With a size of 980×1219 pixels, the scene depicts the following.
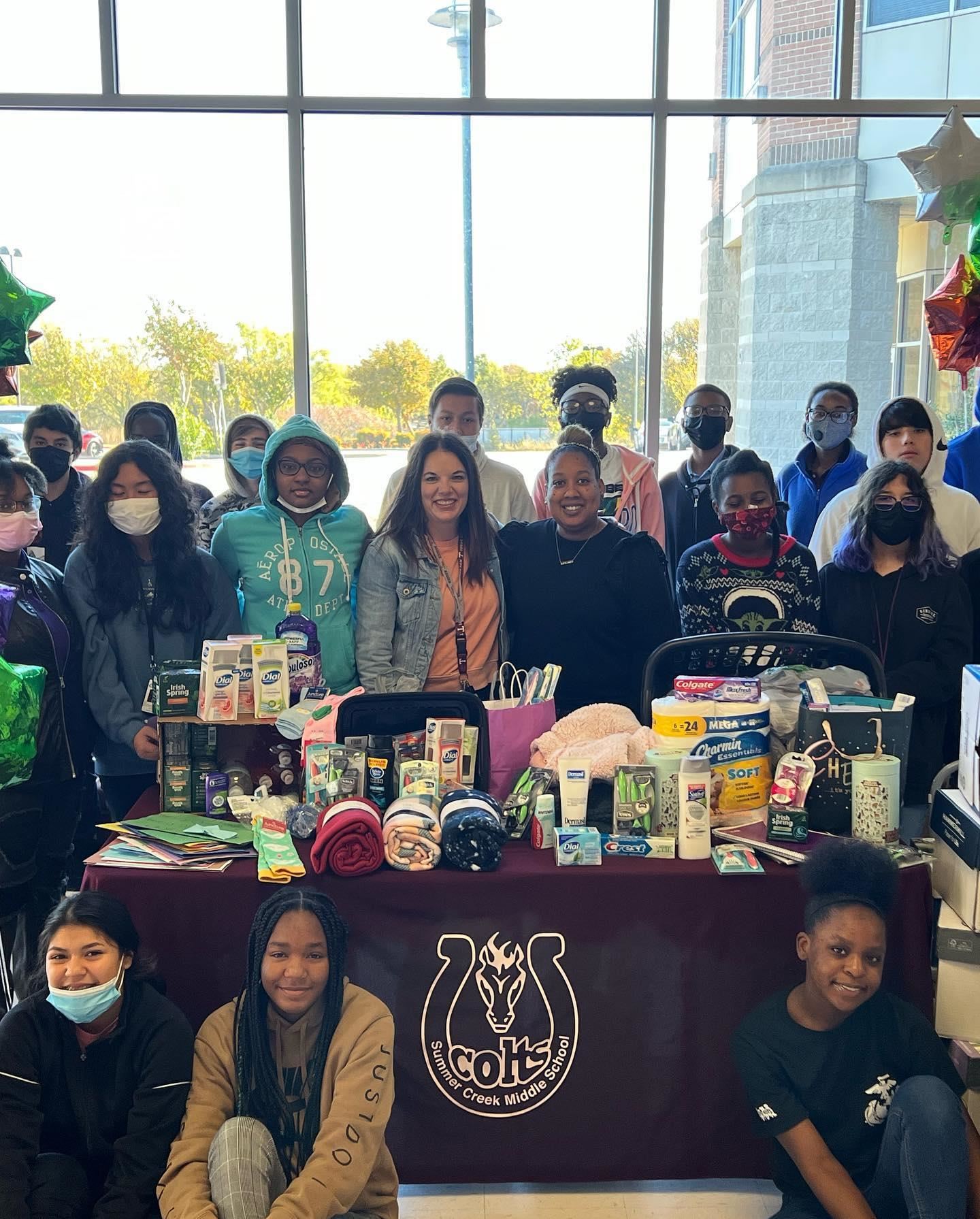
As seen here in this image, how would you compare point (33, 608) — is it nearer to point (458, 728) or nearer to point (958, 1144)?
point (458, 728)

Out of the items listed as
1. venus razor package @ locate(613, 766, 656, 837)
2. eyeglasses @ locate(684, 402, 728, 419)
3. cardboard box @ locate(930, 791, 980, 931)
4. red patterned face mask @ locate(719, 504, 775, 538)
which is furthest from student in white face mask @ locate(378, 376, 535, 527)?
cardboard box @ locate(930, 791, 980, 931)

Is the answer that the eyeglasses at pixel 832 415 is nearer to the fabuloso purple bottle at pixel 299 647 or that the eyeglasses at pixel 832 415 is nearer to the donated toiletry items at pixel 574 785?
the fabuloso purple bottle at pixel 299 647

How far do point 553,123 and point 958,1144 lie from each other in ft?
16.9

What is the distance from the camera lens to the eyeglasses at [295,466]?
10.8ft

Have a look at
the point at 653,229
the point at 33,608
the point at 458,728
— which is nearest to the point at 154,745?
the point at 33,608

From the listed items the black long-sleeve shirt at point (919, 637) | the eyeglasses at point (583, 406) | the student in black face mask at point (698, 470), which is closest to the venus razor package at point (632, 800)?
the black long-sleeve shirt at point (919, 637)

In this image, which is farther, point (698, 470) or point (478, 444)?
point (698, 470)

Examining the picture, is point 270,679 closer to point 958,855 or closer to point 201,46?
point 958,855

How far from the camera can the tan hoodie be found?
204 cm

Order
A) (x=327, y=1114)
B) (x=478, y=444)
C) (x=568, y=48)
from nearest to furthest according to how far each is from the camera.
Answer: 1. (x=327, y=1114)
2. (x=478, y=444)
3. (x=568, y=48)

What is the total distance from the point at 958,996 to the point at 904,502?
1.51 m

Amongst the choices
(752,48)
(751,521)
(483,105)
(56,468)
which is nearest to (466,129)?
(483,105)

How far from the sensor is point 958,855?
2.44 m

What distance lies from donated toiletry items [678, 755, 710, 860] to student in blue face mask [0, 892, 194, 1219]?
1140mm
